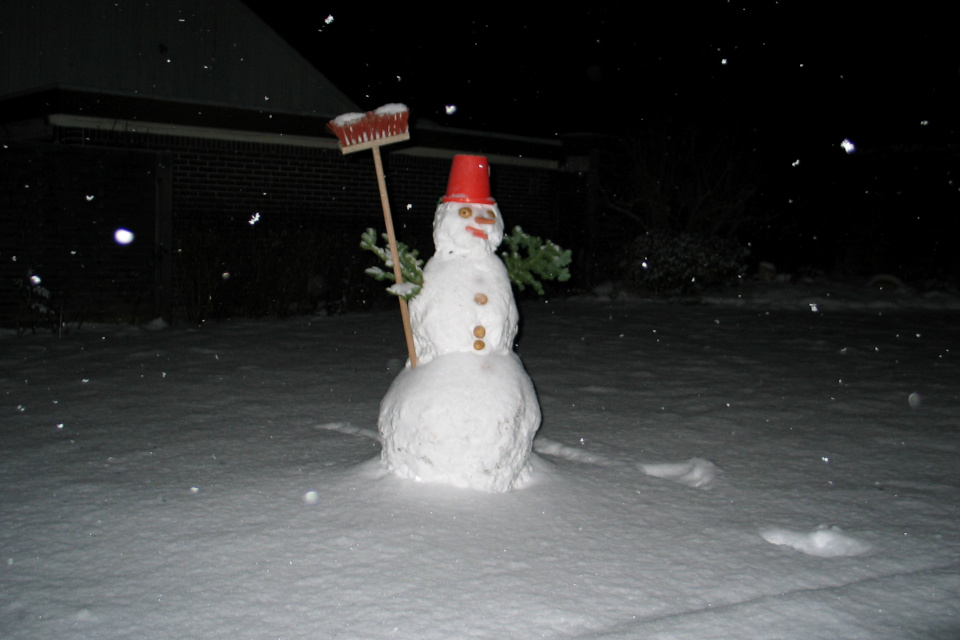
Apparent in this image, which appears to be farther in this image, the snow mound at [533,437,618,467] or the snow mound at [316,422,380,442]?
the snow mound at [316,422,380,442]

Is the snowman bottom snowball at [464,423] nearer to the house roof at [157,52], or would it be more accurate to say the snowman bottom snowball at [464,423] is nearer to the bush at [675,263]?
the bush at [675,263]

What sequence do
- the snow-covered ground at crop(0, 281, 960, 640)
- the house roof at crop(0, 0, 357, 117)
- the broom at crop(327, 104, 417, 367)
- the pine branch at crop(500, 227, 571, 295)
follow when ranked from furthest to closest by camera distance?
the house roof at crop(0, 0, 357, 117)
the pine branch at crop(500, 227, 571, 295)
the broom at crop(327, 104, 417, 367)
the snow-covered ground at crop(0, 281, 960, 640)

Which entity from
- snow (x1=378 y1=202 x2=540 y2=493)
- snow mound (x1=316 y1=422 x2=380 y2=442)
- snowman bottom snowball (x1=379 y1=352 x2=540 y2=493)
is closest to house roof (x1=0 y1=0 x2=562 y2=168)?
snow mound (x1=316 y1=422 x2=380 y2=442)

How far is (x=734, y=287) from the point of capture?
50.4ft

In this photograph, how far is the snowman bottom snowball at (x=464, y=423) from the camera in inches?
160

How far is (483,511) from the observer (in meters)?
3.94

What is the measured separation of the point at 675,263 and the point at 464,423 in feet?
36.2

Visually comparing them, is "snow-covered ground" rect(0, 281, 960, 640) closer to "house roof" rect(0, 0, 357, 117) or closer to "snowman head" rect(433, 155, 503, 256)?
"snowman head" rect(433, 155, 503, 256)

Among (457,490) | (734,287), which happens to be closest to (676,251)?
(734,287)

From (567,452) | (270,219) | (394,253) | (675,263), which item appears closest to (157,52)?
(270,219)

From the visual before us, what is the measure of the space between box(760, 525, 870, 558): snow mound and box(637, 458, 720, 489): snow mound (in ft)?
2.37

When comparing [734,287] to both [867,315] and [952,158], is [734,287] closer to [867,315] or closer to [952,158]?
[867,315]

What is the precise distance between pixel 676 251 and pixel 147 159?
8.73 m

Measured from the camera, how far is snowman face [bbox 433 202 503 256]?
4277mm
